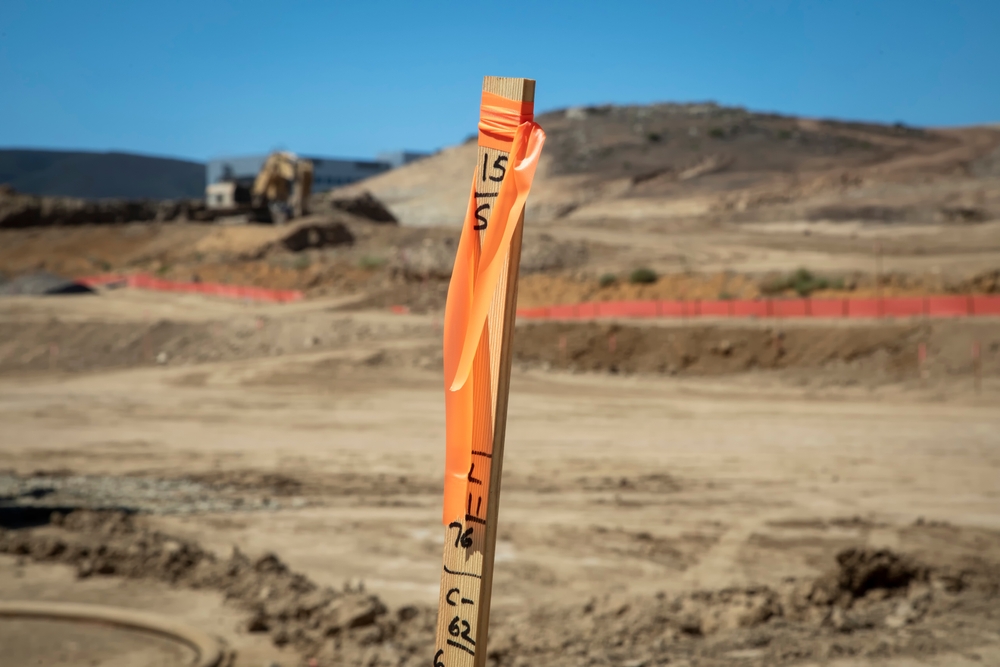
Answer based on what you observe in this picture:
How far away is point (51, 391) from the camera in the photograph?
20.7 metres

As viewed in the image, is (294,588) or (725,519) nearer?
(294,588)

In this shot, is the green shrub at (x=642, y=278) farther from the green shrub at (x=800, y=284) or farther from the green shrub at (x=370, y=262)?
the green shrub at (x=370, y=262)

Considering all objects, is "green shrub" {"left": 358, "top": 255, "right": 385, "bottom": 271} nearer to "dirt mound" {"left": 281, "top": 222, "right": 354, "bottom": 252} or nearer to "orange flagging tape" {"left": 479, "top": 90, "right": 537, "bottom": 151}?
"dirt mound" {"left": 281, "top": 222, "right": 354, "bottom": 252}

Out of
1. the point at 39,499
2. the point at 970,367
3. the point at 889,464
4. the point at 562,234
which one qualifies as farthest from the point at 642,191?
the point at 39,499

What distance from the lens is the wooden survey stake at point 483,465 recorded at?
7.15 feet

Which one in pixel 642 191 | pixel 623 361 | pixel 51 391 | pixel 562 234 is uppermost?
pixel 642 191

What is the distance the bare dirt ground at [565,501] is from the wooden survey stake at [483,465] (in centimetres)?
376

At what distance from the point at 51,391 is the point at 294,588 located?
1610cm

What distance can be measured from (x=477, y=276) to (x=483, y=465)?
1.51 feet

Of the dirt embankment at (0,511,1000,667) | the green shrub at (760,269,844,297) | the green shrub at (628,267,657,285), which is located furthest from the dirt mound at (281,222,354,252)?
the dirt embankment at (0,511,1000,667)

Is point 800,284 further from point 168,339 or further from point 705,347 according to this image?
point 168,339

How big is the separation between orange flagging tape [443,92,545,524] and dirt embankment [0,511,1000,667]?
3.87 m

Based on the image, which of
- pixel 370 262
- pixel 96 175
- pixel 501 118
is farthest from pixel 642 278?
pixel 96 175

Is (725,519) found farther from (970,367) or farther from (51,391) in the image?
(51,391)
